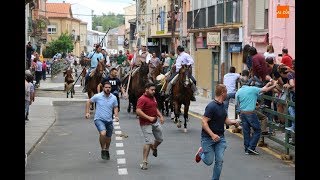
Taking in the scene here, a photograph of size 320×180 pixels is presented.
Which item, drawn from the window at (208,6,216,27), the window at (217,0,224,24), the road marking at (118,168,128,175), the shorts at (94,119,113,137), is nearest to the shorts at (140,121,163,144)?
the road marking at (118,168,128,175)

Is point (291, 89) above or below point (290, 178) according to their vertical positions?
above

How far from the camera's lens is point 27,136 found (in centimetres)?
2131

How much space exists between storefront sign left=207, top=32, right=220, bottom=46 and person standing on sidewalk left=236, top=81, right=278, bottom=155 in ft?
75.6

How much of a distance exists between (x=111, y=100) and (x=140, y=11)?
74.6 m

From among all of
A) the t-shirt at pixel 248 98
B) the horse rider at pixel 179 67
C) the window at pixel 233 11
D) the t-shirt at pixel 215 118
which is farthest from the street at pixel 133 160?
the window at pixel 233 11

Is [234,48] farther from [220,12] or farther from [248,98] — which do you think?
[248,98]

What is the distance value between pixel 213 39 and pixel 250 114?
2386 cm

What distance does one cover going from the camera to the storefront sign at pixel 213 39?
4066 centimetres

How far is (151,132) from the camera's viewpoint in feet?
52.1

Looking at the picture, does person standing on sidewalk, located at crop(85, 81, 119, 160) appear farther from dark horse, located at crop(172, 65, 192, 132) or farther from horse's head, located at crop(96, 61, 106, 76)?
horse's head, located at crop(96, 61, 106, 76)

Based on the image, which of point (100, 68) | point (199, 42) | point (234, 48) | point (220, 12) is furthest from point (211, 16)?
point (100, 68)

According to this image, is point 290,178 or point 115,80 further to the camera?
→ point 115,80
